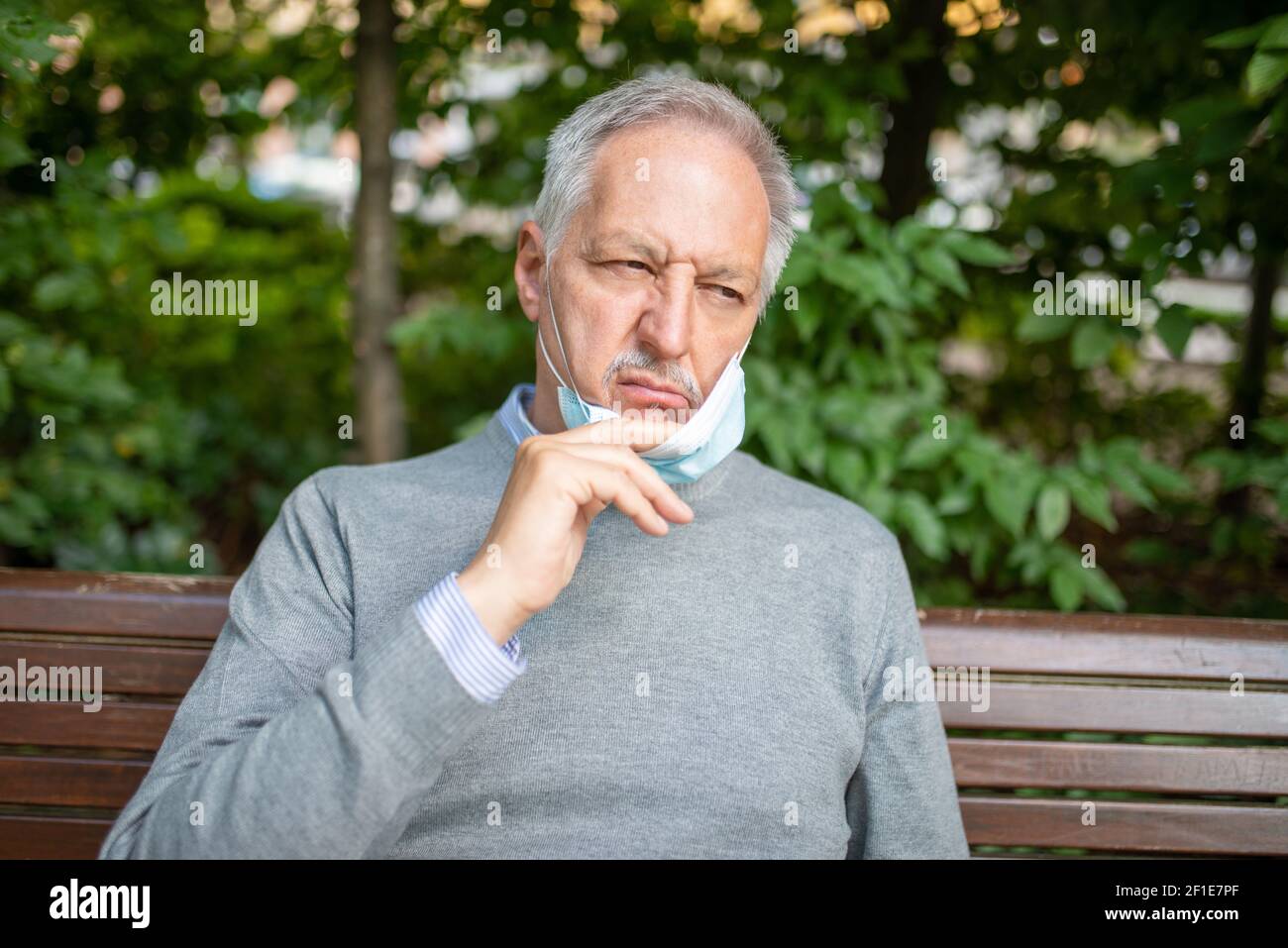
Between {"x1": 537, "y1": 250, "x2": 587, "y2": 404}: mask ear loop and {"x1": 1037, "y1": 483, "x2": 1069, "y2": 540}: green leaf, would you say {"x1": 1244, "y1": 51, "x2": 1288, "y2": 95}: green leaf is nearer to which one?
{"x1": 1037, "y1": 483, "x2": 1069, "y2": 540}: green leaf

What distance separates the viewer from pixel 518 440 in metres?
2.09

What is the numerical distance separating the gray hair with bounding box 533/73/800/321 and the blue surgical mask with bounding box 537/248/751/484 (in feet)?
0.40

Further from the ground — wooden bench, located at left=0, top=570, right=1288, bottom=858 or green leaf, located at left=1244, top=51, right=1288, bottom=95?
green leaf, located at left=1244, top=51, right=1288, bottom=95

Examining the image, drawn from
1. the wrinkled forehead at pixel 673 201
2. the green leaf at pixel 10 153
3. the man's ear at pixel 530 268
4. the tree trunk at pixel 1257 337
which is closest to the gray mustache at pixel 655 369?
the wrinkled forehead at pixel 673 201

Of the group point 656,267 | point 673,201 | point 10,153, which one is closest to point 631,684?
point 656,267

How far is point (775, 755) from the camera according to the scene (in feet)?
6.11

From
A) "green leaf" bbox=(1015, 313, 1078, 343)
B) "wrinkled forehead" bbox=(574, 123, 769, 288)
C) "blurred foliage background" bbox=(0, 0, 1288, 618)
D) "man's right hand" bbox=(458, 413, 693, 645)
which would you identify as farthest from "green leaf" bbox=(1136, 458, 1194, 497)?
"man's right hand" bbox=(458, 413, 693, 645)

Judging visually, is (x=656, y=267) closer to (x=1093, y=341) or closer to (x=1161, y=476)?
(x=1093, y=341)

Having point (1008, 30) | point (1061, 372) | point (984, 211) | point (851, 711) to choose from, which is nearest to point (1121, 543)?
point (1061, 372)

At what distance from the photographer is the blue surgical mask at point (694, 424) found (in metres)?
1.85

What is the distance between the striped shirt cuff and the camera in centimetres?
146

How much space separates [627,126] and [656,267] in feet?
0.93

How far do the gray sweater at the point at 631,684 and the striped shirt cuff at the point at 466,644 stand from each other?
0.18 metres
